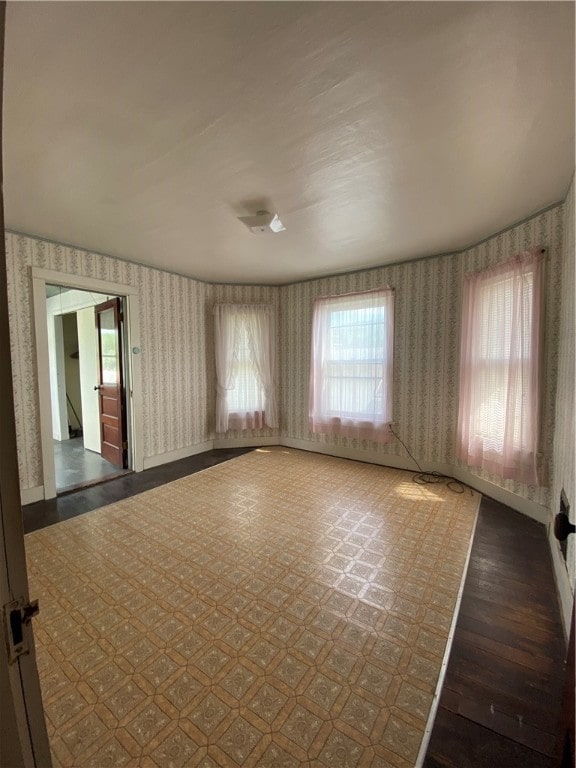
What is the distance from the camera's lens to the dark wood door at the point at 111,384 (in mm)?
3883

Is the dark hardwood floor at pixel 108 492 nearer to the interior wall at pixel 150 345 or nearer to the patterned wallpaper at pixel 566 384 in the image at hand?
the interior wall at pixel 150 345

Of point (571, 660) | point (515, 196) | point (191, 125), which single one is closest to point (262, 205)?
point (191, 125)

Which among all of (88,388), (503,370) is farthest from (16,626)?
(88,388)

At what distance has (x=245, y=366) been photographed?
473 centimetres

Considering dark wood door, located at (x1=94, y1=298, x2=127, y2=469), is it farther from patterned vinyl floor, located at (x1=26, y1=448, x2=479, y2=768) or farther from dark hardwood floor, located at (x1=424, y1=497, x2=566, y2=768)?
dark hardwood floor, located at (x1=424, y1=497, x2=566, y2=768)

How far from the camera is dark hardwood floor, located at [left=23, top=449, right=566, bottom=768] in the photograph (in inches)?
45.7

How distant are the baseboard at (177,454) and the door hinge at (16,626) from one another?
3.60 m

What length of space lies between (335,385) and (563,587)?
2.88 metres

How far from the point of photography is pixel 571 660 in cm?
95

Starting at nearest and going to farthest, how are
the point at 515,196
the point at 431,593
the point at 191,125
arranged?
the point at 191,125 → the point at 431,593 → the point at 515,196

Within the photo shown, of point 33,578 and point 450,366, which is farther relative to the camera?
point 450,366

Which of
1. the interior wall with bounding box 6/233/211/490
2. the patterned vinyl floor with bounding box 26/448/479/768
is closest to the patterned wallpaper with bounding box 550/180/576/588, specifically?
the patterned vinyl floor with bounding box 26/448/479/768

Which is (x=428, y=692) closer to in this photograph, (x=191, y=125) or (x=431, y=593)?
(x=431, y=593)

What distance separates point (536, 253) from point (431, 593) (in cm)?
258
